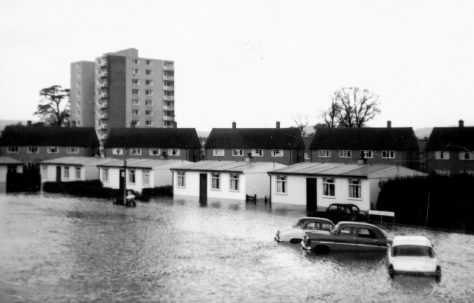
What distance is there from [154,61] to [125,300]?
96.9 m

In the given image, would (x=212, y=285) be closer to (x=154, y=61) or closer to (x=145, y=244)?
(x=145, y=244)

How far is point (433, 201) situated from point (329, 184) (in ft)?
30.7

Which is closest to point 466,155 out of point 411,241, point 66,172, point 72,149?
point 66,172

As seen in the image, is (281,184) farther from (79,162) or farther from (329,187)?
(79,162)

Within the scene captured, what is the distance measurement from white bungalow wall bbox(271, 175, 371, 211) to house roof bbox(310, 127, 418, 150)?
27622 millimetres

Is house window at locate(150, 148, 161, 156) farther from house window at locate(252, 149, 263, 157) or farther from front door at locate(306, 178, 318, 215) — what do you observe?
front door at locate(306, 178, 318, 215)

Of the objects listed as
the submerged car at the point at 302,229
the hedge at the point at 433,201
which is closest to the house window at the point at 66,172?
the hedge at the point at 433,201

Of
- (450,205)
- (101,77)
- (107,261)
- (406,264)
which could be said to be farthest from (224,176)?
(101,77)

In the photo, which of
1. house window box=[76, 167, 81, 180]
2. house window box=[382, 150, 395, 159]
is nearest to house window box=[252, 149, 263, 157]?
house window box=[382, 150, 395, 159]

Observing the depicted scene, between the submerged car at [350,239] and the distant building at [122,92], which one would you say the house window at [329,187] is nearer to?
the submerged car at [350,239]

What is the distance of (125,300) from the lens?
17109mm

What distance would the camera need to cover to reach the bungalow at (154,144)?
76.3 metres

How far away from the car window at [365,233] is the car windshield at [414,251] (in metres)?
4.13

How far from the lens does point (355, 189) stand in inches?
1581
